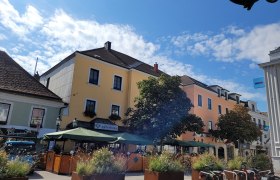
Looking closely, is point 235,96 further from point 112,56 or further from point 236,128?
point 112,56

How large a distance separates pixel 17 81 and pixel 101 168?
1607cm

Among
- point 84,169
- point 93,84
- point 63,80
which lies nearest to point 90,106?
point 93,84

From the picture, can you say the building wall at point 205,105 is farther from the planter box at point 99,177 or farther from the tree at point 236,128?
the planter box at point 99,177

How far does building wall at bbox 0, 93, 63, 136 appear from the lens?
1939 cm

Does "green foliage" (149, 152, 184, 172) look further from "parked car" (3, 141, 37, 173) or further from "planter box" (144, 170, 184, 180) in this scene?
"parked car" (3, 141, 37, 173)

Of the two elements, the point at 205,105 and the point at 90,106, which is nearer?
the point at 90,106

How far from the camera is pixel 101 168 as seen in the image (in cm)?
809

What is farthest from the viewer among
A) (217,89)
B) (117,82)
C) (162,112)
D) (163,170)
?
(217,89)

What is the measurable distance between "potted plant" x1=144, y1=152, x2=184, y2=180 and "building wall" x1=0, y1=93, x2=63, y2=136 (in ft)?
45.0

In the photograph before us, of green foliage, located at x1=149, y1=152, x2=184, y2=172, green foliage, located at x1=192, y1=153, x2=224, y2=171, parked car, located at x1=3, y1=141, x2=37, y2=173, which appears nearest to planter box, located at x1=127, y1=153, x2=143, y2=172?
parked car, located at x1=3, y1=141, x2=37, y2=173

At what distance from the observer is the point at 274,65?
13.1 m

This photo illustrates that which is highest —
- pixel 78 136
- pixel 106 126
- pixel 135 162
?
pixel 106 126

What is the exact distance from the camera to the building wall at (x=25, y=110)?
763 inches

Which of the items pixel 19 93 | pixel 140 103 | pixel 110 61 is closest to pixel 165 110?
pixel 140 103
